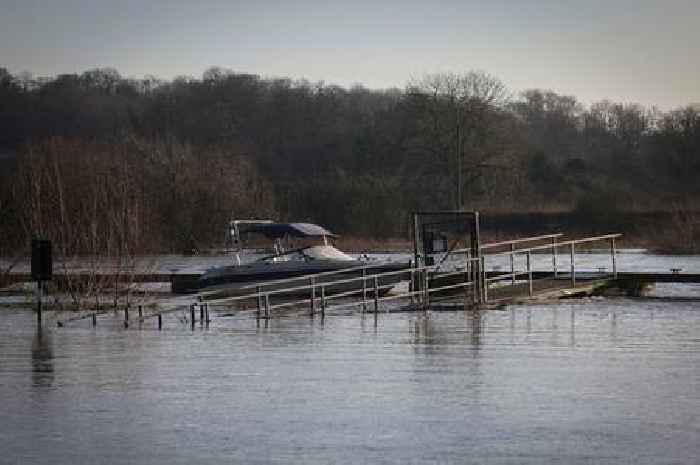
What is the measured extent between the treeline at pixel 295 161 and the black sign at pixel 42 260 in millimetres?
4072

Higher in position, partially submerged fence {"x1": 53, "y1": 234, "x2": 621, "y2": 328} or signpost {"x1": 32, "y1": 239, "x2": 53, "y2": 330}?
signpost {"x1": 32, "y1": 239, "x2": 53, "y2": 330}

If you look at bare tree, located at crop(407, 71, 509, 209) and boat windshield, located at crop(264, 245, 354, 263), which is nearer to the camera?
boat windshield, located at crop(264, 245, 354, 263)

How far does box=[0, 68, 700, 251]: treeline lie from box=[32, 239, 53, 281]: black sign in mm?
4072

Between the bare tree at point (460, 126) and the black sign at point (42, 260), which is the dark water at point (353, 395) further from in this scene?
the bare tree at point (460, 126)

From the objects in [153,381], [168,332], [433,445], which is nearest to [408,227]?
[168,332]

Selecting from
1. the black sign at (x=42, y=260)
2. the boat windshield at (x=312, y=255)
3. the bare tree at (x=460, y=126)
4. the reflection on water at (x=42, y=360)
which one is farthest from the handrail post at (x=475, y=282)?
the bare tree at (x=460, y=126)

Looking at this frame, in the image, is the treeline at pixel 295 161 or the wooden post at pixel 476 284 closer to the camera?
the wooden post at pixel 476 284

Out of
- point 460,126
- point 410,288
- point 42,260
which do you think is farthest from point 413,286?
point 460,126

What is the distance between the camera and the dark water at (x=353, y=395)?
12.8m

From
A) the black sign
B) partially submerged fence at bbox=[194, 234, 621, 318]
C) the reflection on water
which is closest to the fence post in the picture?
partially submerged fence at bbox=[194, 234, 621, 318]

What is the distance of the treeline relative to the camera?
4881cm

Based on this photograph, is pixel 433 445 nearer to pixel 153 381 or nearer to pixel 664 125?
pixel 153 381

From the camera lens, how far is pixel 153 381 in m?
17.9

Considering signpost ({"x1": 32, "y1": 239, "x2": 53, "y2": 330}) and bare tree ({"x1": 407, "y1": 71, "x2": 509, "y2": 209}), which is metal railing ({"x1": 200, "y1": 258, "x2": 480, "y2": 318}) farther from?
bare tree ({"x1": 407, "y1": 71, "x2": 509, "y2": 209})
